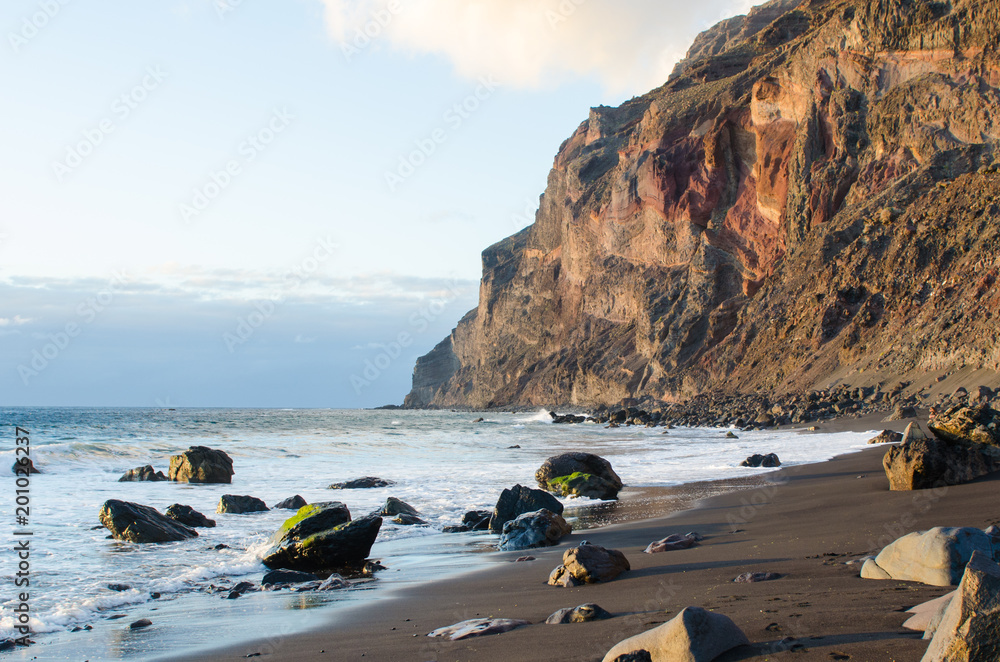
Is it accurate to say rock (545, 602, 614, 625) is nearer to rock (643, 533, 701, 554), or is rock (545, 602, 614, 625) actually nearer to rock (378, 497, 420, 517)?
rock (643, 533, 701, 554)

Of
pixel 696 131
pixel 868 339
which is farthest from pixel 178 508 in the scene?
pixel 696 131

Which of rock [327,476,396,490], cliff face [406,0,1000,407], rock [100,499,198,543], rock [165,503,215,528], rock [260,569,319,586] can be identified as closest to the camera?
rock [260,569,319,586]

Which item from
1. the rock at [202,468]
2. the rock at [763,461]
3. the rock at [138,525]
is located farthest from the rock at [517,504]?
the rock at [202,468]

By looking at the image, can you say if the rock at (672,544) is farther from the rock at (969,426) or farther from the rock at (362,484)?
the rock at (362,484)

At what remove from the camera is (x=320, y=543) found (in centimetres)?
822

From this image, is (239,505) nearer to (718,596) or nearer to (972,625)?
(718,596)

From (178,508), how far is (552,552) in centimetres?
588

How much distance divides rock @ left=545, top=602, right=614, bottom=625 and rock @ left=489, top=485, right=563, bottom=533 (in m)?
5.46

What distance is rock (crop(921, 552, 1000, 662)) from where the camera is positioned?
2.69m

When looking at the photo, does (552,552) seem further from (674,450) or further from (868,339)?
(868,339)

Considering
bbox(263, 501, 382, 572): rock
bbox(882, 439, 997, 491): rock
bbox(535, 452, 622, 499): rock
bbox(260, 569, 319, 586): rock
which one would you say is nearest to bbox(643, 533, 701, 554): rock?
bbox(263, 501, 382, 572): rock

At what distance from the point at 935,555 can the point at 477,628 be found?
3059 mm

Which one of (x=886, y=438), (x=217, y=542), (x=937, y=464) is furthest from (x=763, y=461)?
(x=217, y=542)

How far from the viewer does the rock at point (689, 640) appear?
3.53 meters
